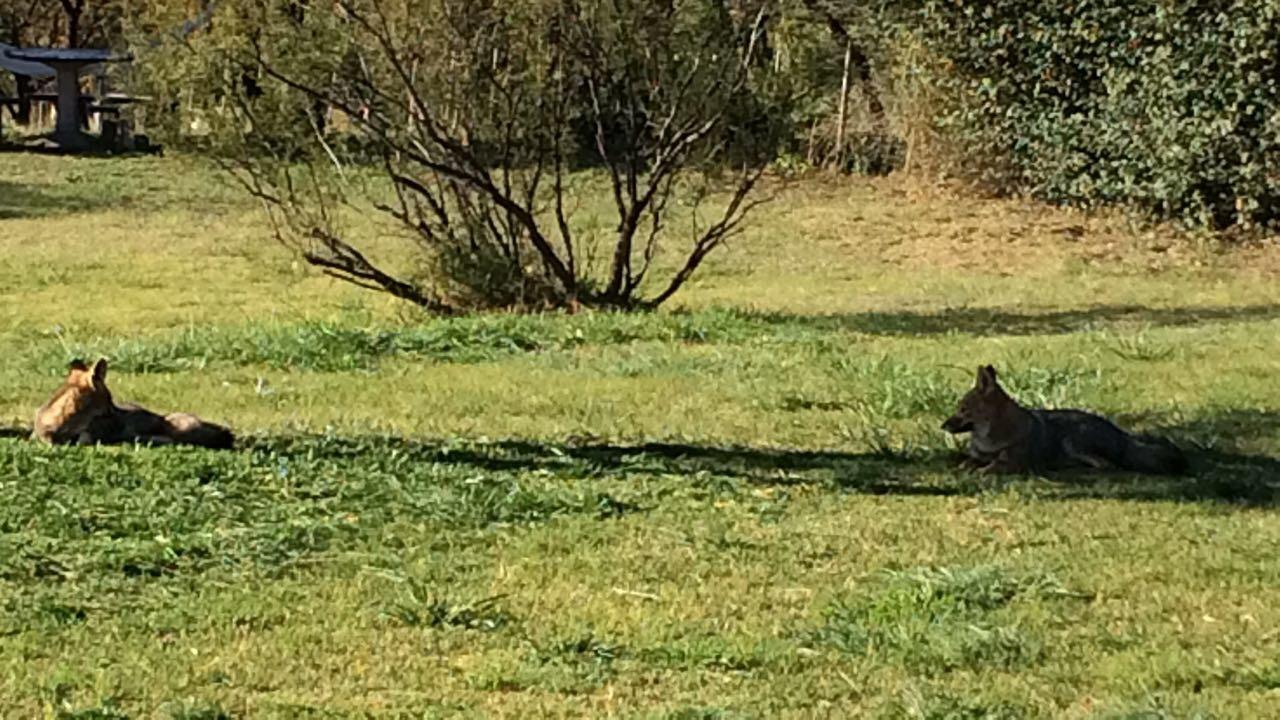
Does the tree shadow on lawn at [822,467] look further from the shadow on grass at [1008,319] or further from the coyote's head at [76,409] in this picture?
the shadow on grass at [1008,319]

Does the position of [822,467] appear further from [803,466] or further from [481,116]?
[481,116]

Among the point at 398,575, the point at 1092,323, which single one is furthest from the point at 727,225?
the point at 398,575

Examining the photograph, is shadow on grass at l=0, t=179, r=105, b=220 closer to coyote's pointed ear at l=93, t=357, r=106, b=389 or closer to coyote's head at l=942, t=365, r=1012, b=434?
coyote's pointed ear at l=93, t=357, r=106, b=389

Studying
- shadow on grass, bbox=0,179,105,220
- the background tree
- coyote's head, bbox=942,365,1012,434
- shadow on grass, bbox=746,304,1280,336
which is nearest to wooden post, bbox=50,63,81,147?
shadow on grass, bbox=0,179,105,220

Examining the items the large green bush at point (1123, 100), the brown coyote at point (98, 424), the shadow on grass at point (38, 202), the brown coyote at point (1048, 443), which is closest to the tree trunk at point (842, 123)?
the large green bush at point (1123, 100)

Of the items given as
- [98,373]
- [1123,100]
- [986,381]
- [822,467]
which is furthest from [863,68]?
[98,373]

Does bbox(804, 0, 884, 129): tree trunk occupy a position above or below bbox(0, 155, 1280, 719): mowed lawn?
above

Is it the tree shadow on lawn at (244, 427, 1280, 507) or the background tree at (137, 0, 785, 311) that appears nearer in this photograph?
the tree shadow on lawn at (244, 427, 1280, 507)

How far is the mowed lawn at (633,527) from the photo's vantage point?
5.08 meters

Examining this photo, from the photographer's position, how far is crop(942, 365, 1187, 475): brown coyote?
8328mm

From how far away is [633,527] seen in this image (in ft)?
23.2

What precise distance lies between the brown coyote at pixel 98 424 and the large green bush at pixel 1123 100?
1243 cm

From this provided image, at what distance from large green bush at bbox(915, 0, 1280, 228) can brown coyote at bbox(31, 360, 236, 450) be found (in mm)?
12425

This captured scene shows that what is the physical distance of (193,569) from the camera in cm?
621
